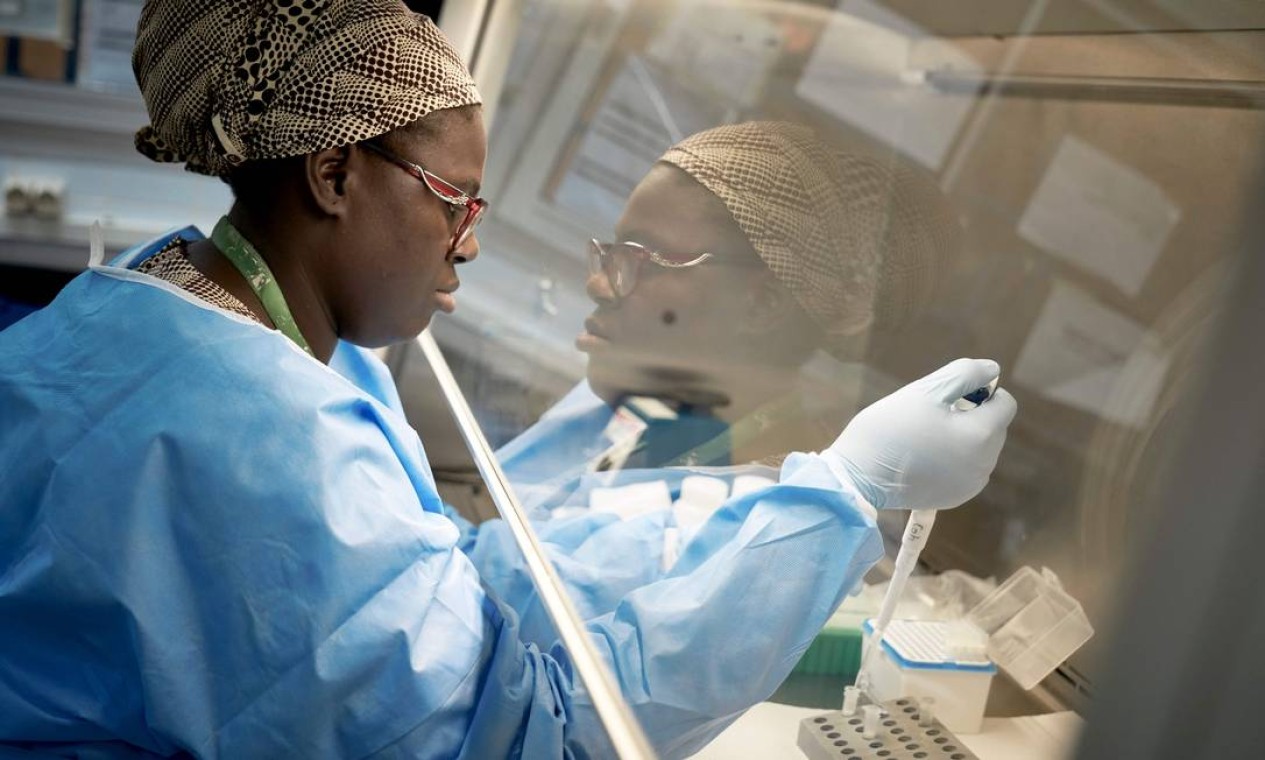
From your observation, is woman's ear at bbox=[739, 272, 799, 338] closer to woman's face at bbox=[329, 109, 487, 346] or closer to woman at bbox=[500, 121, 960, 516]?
woman at bbox=[500, 121, 960, 516]

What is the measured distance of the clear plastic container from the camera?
1062 millimetres

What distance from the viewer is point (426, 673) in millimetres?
1108

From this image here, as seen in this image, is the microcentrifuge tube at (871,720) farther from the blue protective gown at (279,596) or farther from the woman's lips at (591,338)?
the woman's lips at (591,338)

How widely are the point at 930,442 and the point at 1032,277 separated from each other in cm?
43

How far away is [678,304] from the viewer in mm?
1373

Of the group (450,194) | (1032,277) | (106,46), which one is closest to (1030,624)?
Result: (1032,277)

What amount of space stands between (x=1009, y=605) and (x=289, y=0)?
1044mm

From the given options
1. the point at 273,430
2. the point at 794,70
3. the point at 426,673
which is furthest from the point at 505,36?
the point at 426,673

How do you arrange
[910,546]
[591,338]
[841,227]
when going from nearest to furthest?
[910,546] → [841,227] → [591,338]

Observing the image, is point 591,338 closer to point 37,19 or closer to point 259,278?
point 259,278

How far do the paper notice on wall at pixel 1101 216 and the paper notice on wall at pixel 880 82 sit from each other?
0.48ft

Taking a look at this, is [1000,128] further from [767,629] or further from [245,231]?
[245,231]

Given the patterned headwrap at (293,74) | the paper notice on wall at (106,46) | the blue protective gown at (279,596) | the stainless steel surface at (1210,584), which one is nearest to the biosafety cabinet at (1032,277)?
the stainless steel surface at (1210,584)

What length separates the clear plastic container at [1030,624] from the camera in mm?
1062
